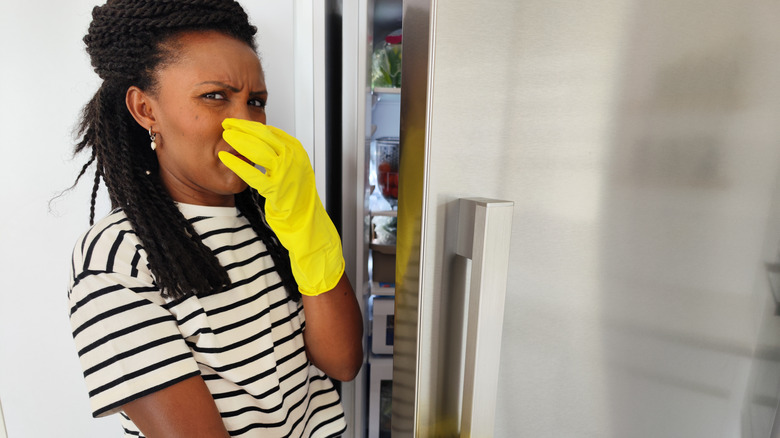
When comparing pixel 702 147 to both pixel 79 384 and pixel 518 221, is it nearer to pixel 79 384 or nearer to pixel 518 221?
pixel 518 221

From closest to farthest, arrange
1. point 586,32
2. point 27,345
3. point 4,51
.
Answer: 1. point 586,32
2. point 4,51
3. point 27,345

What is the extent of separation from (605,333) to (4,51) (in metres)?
1.17

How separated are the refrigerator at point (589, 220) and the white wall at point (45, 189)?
1.58ft

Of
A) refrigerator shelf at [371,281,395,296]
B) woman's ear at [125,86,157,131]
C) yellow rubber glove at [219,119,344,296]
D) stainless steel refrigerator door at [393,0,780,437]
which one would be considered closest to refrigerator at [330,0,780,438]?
stainless steel refrigerator door at [393,0,780,437]

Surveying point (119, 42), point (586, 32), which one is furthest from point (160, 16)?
point (586, 32)

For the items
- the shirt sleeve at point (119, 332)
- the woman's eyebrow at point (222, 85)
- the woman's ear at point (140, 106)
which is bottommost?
the shirt sleeve at point (119, 332)

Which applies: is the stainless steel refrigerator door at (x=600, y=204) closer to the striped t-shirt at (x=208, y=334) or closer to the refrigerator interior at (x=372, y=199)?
Result: the striped t-shirt at (x=208, y=334)

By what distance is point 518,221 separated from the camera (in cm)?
51

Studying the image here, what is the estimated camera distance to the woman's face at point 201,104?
26.0 inches

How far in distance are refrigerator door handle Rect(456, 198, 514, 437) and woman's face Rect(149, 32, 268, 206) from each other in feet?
1.37

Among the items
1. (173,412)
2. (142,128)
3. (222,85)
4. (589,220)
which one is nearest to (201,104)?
(222,85)

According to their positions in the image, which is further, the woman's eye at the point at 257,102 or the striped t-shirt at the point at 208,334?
the woman's eye at the point at 257,102

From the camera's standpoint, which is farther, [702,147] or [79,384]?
[79,384]

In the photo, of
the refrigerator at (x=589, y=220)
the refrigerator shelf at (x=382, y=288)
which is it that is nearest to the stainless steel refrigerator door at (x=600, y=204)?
the refrigerator at (x=589, y=220)
